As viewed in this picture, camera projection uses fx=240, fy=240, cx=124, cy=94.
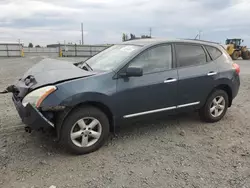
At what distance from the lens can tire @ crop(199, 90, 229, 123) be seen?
189 inches

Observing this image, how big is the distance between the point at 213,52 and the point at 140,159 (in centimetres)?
277

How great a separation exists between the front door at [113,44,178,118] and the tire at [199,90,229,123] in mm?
883

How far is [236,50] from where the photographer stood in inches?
1094

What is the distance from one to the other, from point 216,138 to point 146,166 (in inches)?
65.2

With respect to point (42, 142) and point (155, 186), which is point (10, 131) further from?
point (155, 186)

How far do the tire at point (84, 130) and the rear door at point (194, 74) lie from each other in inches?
62.1

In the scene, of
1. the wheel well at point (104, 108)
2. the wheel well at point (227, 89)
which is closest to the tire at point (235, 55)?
the wheel well at point (227, 89)

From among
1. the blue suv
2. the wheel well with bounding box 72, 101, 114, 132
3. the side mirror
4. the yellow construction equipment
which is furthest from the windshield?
the yellow construction equipment

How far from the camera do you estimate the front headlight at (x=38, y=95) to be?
3.21 m

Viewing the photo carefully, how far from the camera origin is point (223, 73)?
4.82 meters

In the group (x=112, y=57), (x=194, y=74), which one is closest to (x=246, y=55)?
(x=194, y=74)

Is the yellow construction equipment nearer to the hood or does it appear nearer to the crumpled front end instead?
the hood

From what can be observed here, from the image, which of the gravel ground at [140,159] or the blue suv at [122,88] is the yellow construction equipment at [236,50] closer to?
the blue suv at [122,88]

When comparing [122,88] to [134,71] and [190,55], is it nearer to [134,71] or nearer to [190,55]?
[134,71]
